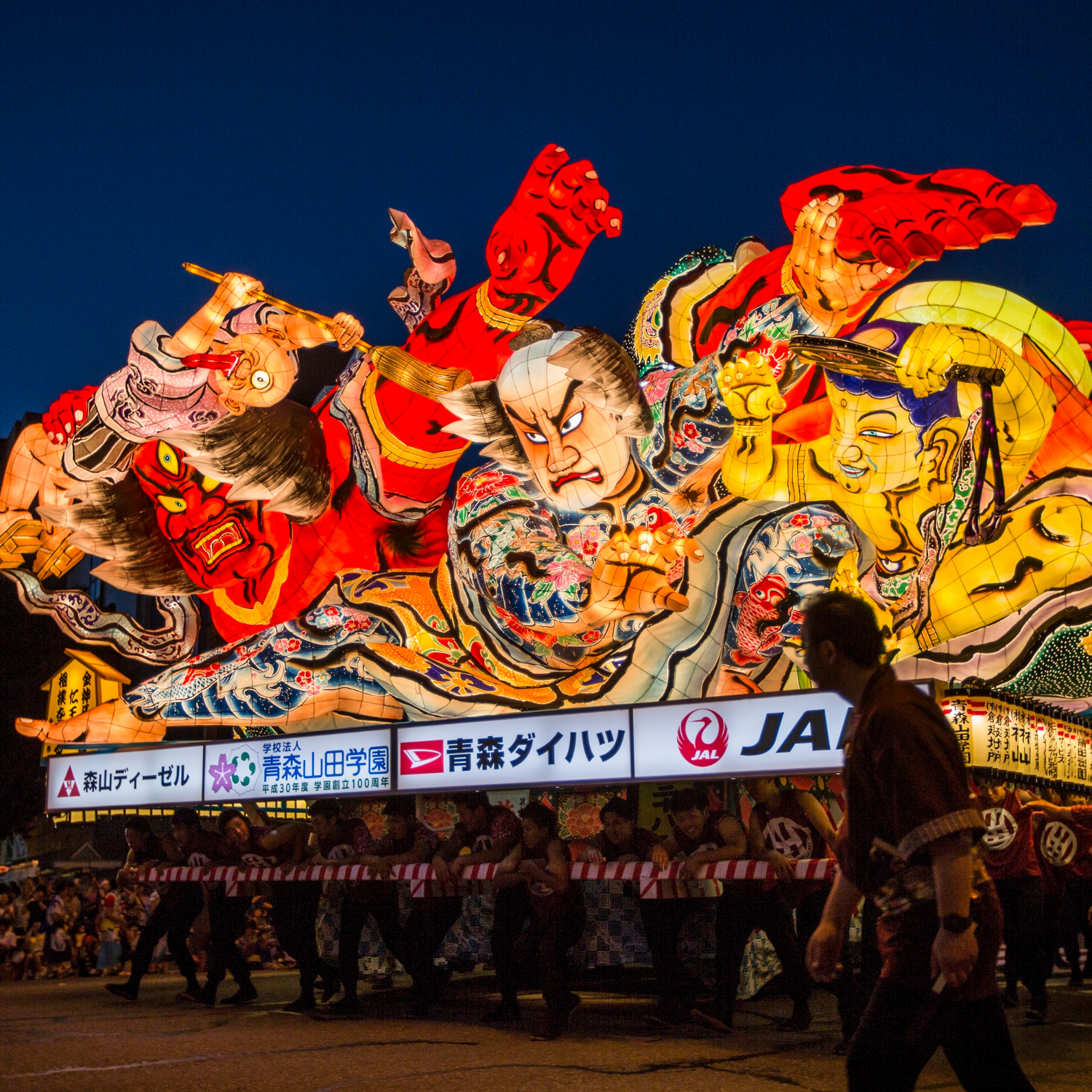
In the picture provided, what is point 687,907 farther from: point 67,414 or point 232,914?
point 67,414

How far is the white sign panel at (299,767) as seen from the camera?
11.0 m

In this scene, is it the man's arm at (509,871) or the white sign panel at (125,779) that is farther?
the white sign panel at (125,779)

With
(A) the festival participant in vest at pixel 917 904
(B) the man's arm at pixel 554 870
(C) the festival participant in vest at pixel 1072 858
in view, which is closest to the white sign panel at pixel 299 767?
(B) the man's arm at pixel 554 870

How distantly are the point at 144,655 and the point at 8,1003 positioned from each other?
4.44m

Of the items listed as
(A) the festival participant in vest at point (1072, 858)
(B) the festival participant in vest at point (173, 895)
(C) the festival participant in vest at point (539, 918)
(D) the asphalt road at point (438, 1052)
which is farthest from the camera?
(B) the festival participant in vest at point (173, 895)

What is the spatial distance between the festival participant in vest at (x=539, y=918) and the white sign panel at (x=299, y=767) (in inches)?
73.4

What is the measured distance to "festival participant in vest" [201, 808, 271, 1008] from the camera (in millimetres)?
11102

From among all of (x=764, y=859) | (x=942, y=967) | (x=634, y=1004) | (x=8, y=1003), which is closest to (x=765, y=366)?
(x=764, y=859)

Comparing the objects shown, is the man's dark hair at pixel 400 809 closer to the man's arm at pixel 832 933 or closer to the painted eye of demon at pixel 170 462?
the painted eye of demon at pixel 170 462

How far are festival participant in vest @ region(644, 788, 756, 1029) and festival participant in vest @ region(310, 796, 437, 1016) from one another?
226cm

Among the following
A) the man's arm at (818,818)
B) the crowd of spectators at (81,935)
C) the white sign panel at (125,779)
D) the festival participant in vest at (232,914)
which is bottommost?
the crowd of spectators at (81,935)

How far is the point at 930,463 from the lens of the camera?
10.6 meters

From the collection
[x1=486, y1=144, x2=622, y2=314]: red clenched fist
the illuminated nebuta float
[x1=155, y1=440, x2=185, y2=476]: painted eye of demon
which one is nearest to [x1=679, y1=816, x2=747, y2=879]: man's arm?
the illuminated nebuta float

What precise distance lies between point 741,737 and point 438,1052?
114 inches
